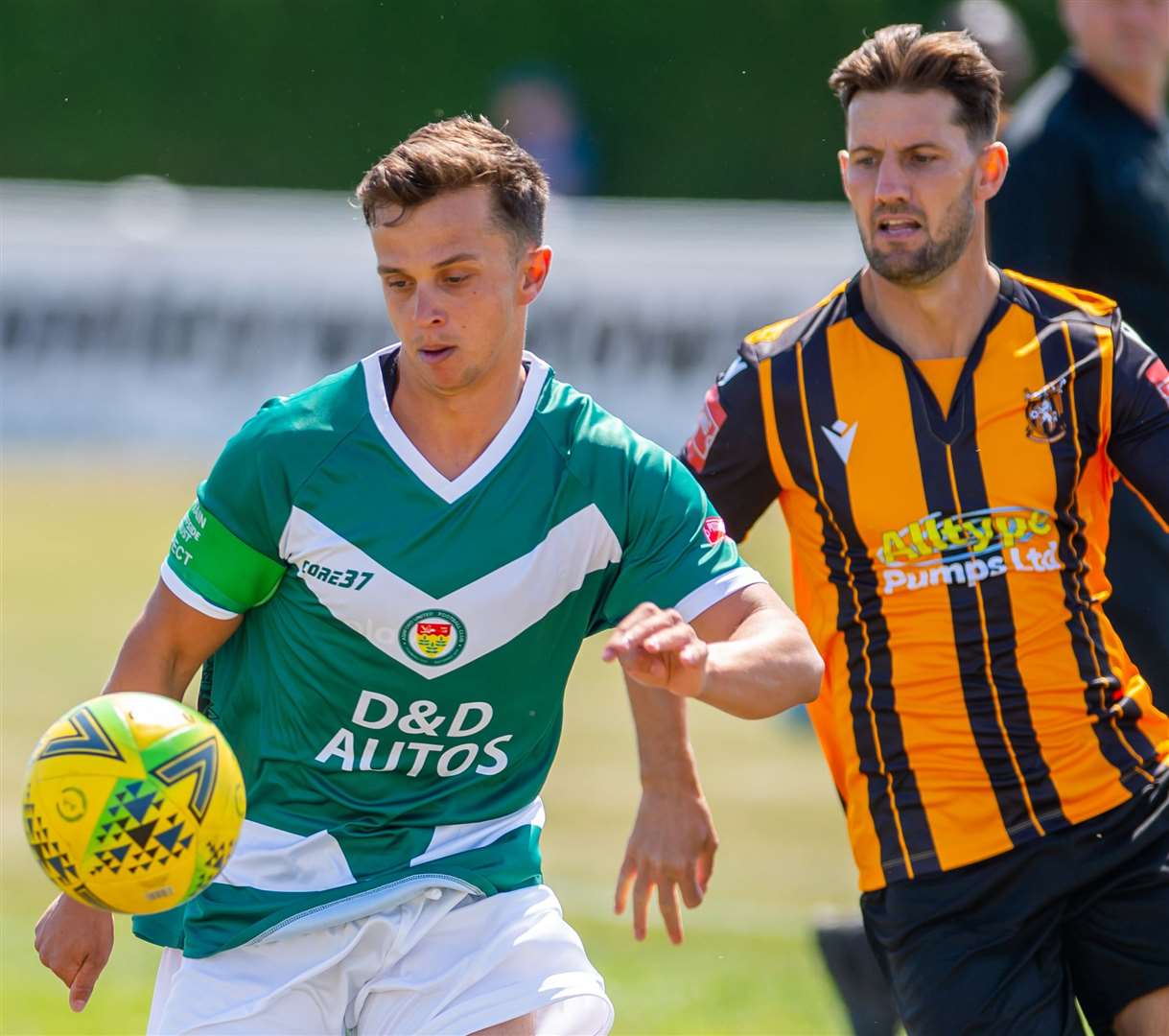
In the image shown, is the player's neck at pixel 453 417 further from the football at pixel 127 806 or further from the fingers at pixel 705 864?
the fingers at pixel 705 864

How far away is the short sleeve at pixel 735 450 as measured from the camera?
490 cm

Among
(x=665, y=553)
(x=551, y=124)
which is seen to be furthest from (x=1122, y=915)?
(x=551, y=124)

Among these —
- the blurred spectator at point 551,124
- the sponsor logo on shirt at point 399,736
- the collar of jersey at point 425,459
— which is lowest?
the sponsor logo on shirt at point 399,736

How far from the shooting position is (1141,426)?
476 cm

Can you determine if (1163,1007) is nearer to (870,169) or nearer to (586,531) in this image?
(586,531)

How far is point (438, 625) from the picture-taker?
4.19 m

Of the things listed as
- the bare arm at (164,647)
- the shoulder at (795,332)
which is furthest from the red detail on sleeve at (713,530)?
the bare arm at (164,647)

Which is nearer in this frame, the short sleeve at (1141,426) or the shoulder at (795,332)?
the short sleeve at (1141,426)

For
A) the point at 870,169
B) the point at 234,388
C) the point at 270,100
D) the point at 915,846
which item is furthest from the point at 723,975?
the point at 270,100

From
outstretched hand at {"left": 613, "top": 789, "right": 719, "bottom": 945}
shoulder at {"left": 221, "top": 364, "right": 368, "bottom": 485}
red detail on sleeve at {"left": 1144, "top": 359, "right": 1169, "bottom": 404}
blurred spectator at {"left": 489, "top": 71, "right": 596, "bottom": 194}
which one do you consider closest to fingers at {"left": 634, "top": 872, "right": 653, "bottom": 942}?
outstretched hand at {"left": 613, "top": 789, "right": 719, "bottom": 945}

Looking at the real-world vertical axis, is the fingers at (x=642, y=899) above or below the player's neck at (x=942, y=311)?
below

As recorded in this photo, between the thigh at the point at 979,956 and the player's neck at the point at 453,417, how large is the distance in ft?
4.69

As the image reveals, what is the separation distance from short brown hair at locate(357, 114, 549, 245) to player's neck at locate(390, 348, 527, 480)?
13.7 inches

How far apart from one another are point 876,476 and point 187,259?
605 inches
